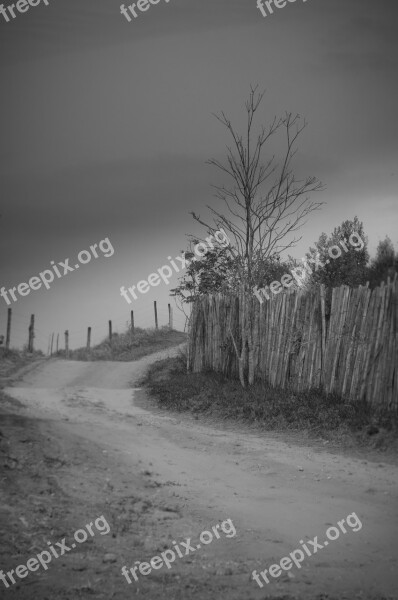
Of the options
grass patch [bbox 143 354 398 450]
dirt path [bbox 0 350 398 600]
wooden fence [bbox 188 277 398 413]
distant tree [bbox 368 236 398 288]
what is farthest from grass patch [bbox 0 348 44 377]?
distant tree [bbox 368 236 398 288]

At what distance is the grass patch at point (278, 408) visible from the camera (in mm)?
7445

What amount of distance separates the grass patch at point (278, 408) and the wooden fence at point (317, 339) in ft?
1.00

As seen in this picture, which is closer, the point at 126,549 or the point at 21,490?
the point at 126,549

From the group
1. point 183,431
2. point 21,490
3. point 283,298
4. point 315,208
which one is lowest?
point 183,431

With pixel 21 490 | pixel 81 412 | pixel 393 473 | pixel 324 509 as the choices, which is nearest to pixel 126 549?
pixel 21 490

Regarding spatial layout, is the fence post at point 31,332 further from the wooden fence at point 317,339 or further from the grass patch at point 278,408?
the wooden fence at point 317,339

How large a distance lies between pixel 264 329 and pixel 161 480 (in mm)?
5636

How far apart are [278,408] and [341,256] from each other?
1276 cm

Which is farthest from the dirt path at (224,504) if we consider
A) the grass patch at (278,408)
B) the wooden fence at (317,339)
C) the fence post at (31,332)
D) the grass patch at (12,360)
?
the fence post at (31,332)

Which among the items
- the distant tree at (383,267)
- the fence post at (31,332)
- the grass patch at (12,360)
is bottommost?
the grass patch at (12,360)

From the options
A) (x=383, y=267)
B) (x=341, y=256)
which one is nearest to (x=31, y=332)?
(x=341, y=256)

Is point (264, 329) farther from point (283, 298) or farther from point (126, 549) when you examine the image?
point (126, 549)

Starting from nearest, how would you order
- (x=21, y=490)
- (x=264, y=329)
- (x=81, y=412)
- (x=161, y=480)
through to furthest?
(x=21, y=490) < (x=161, y=480) < (x=81, y=412) < (x=264, y=329)

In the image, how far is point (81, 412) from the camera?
934 centimetres
